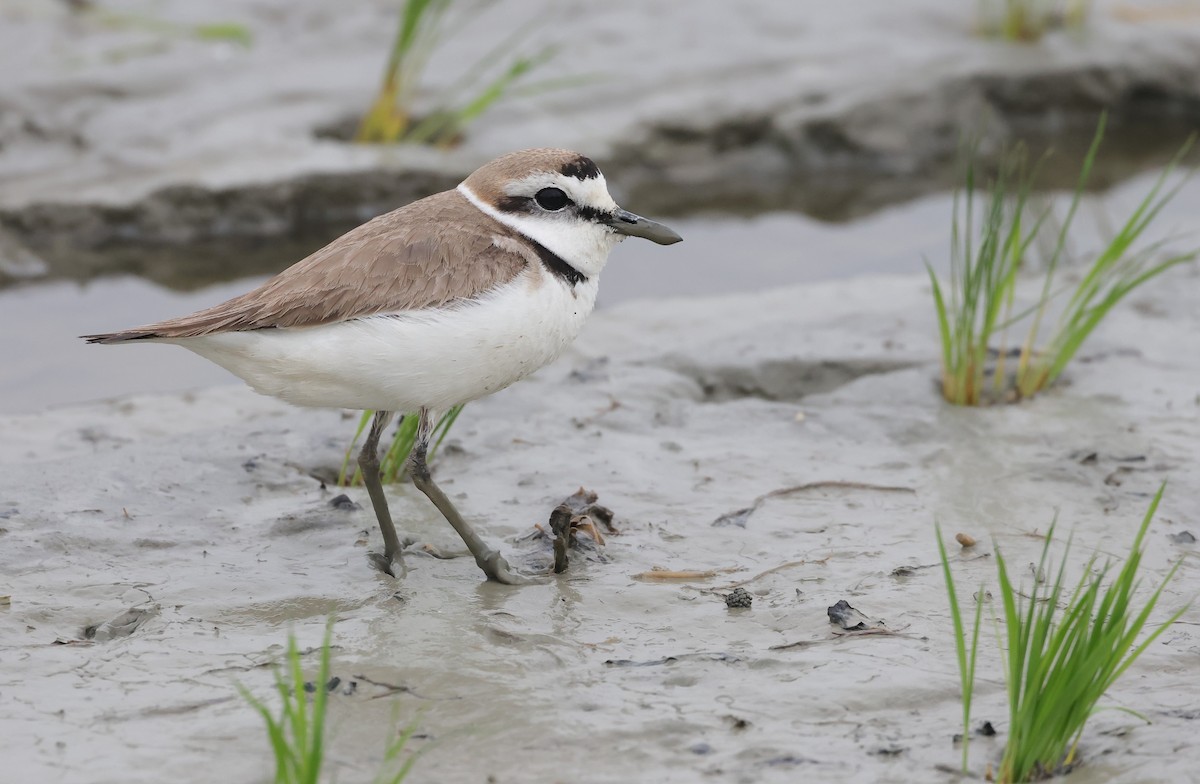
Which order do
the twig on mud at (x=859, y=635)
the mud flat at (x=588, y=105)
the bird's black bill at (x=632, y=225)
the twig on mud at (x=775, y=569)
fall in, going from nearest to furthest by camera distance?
the twig on mud at (x=859, y=635) < the twig on mud at (x=775, y=569) < the bird's black bill at (x=632, y=225) < the mud flat at (x=588, y=105)

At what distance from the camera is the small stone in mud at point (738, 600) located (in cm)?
424

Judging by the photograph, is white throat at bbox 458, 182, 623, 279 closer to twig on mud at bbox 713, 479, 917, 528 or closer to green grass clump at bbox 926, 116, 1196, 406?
twig on mud at bbox 713, 479, 917, 528

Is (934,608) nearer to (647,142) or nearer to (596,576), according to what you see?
(596,576)

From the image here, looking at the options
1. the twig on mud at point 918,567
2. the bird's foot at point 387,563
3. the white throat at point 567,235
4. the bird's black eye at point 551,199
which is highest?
the bird's black eye at point 551,199

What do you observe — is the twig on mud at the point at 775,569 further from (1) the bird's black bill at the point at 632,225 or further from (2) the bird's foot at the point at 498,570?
(1) the bird's black bill at the point at 632,225

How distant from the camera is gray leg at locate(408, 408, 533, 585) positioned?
4.46m

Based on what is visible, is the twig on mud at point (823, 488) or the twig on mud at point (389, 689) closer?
the twig on mud at point (389, 689)

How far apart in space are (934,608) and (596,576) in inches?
42.1

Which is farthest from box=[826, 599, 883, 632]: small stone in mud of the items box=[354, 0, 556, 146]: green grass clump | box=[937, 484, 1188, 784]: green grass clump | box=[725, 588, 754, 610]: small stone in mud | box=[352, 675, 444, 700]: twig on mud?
box=[354, 0, 556, 146]: green grass clump

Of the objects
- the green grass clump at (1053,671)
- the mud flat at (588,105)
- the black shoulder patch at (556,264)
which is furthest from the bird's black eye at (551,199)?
the mud flat at (588,105)

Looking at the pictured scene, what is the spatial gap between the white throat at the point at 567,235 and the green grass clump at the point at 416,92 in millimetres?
3695

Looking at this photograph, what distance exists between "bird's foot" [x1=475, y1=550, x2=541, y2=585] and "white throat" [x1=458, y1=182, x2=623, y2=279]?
3.23 feet

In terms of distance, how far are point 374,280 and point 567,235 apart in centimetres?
66

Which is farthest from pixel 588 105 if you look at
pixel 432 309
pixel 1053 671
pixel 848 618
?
pixel 1053 671
